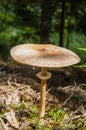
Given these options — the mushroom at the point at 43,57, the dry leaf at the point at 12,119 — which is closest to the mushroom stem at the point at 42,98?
the mushroom at the point at 43,57

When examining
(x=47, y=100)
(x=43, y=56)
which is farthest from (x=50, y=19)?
(x=43, y=56)

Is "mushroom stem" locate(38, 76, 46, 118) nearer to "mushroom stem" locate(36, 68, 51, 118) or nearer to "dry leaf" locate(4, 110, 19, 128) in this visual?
"mushroom stem" locate(36, 68, 51, 118)

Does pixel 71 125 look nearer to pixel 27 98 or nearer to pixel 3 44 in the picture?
pixel 27 98

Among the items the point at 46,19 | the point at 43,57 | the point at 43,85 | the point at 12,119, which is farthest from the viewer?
the point at 46,19

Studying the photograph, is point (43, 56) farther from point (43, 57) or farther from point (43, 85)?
point (43, 85)

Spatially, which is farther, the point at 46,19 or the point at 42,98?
the point at 46,19

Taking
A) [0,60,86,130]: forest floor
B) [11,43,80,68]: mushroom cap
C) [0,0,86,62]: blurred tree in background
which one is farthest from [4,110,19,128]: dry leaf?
[0,0,86,62]: blurred tree in background

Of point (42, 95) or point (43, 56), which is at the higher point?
point (43, 56)
